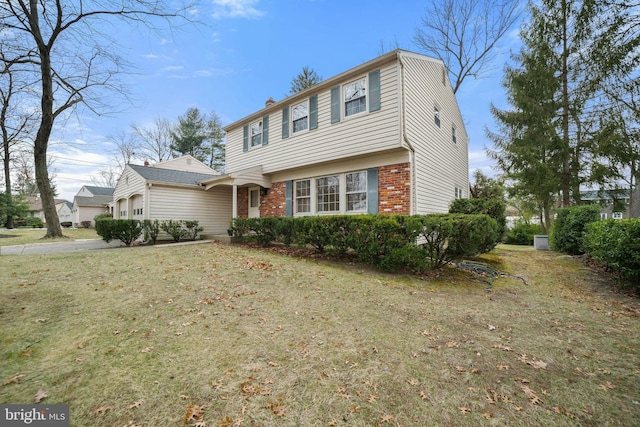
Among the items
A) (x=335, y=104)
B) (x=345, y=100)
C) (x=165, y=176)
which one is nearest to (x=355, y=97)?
(x=345, y=100)

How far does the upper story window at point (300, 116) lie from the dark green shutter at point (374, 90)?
2825 mm

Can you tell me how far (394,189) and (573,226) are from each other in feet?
21.0

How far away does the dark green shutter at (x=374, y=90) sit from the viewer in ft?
27.1

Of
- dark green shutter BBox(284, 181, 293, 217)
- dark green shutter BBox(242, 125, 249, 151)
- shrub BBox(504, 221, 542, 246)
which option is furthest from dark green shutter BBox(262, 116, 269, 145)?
shrub BBox(504, 221, 542, 246)

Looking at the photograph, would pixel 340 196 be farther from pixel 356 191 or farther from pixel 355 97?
pixel 355 97

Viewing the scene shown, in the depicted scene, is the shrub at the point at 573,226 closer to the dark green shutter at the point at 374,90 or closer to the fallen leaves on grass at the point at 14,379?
the dark green shutter at the point at 374,90

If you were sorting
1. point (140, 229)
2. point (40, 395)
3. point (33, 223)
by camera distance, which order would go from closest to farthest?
point (40, 395)
point (140, 229)
point (33, 223)

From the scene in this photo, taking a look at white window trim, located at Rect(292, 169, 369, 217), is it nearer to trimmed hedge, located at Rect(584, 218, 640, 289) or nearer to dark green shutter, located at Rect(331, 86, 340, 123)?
dark green shutter, located at Rect(331, 86, 340, 123)

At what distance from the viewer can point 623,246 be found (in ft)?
15.9

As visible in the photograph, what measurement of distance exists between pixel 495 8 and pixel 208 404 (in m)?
21.1

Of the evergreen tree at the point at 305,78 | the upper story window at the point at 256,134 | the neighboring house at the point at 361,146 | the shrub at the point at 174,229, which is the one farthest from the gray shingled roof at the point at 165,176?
the evergreen tree at the point at 305,78

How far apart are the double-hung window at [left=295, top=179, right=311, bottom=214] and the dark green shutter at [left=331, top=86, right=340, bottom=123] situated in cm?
257

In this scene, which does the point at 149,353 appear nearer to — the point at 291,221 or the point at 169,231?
the point at 291,221

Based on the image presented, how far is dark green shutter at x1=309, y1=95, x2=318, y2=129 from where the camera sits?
9920mm
